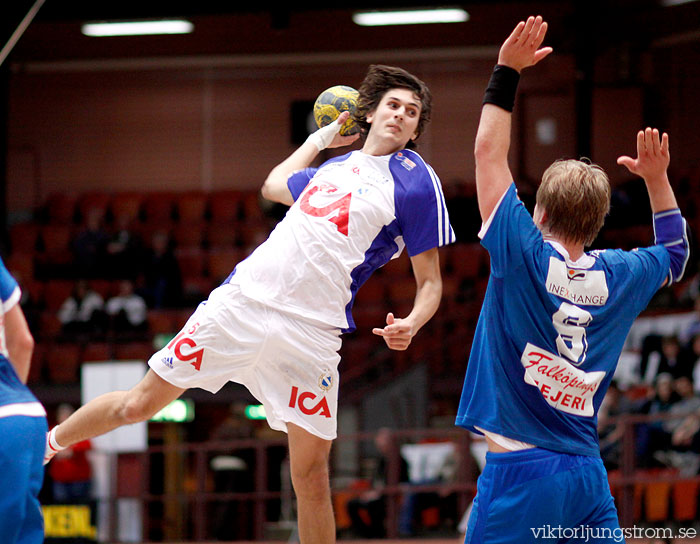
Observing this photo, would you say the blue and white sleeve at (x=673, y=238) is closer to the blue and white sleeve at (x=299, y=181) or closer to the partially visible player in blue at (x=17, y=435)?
the blue and white sleeve at (x=299, y=181)

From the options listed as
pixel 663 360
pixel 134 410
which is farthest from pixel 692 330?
pixel 134 410

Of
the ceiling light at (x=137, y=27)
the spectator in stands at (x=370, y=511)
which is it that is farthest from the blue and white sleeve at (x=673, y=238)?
the ceiling light at (x=137, y=27)

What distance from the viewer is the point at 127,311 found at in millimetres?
14445

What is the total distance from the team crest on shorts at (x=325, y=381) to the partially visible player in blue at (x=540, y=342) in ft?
3.13

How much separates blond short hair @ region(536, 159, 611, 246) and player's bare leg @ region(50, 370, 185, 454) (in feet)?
5.54

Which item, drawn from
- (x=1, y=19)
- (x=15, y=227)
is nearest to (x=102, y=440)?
(x=1, y=19)

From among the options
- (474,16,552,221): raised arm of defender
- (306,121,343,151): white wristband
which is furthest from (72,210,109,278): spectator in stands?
(474,16,552,221): raised arm of defender

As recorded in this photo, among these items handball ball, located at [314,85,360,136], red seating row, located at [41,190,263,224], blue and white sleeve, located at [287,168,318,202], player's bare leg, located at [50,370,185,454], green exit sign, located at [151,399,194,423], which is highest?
red seating row, located at [41,190,263,224]

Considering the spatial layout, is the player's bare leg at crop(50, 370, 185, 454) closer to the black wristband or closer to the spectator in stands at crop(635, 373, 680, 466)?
the black wristband

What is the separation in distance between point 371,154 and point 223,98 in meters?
15.5

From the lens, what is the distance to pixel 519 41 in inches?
115

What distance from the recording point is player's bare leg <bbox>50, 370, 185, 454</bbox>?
3.89m

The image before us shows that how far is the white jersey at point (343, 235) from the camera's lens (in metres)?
3.91

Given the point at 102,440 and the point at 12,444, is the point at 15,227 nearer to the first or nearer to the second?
the point at 102,440
